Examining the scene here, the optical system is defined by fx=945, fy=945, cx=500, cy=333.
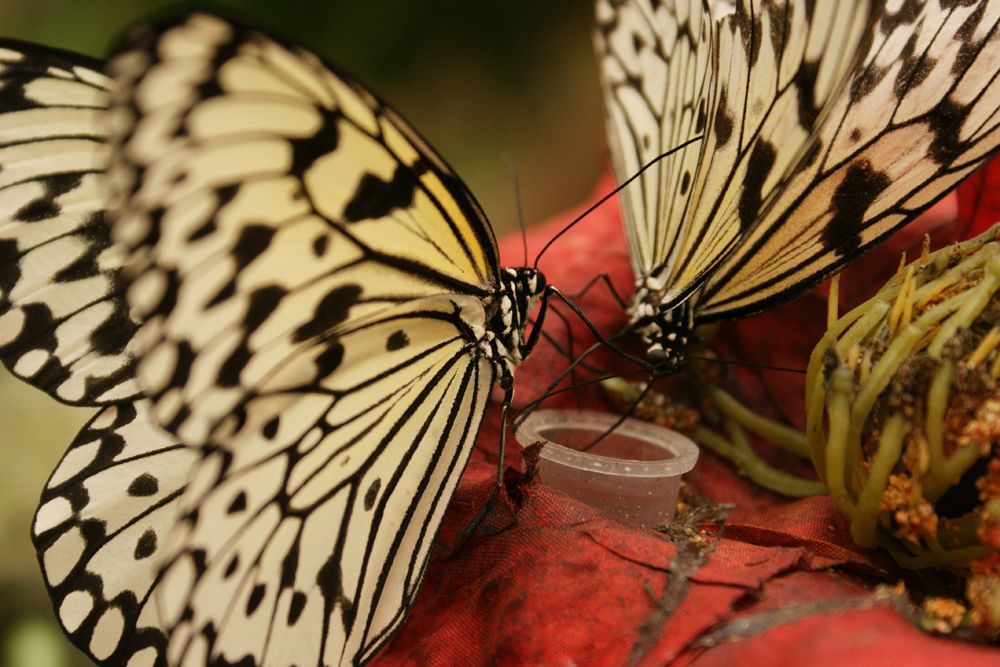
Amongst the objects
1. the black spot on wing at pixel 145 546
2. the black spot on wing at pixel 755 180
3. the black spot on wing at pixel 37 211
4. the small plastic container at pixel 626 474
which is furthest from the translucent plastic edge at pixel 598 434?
the black spot on wing at pixel 37 211

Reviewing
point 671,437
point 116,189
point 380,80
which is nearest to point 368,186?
point 116,189

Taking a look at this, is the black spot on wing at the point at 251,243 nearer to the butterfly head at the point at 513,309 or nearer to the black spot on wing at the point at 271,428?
the black spot on wing at the point at 271,428

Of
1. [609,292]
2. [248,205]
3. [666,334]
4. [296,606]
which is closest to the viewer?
[248,205]

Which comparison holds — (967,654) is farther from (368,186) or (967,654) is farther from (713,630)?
(368,186)

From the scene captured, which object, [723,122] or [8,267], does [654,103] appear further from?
[8,267]

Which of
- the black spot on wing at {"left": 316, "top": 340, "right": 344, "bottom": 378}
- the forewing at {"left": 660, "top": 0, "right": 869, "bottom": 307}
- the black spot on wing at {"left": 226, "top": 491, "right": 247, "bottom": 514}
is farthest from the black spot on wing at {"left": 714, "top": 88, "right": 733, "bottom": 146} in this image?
the black spot on wing at {"left": 226, "top": 491, "right": 247, "bottom": 514}

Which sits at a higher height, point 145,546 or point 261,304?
point 261,304

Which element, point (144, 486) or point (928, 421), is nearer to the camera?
point (928, 421)

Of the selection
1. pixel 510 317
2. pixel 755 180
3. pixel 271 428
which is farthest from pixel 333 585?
pixel 755 180
